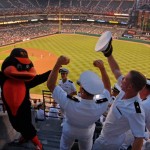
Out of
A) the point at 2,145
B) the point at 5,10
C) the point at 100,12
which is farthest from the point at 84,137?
the point at 100,12

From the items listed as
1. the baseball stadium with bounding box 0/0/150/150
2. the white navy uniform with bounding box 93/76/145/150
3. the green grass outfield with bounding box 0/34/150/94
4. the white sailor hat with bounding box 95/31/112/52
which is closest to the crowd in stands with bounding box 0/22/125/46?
the baseball stadium with bounding box 0/0/150/150

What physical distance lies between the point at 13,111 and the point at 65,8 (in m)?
68.8

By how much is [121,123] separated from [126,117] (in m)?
0.20

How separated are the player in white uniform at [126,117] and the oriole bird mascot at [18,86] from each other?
1.41 metres

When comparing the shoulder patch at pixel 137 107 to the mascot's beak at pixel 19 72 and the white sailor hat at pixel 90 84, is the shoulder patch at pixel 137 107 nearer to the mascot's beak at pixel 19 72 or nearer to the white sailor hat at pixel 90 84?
the white sailor hat at pixel 90 84

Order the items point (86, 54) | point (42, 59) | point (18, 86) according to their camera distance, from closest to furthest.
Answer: point (18, 86)
point (42, 59)
point (86, 54)

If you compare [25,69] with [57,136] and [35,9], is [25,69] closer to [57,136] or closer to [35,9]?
[57,136]

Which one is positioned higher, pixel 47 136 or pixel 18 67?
pixel 18 67

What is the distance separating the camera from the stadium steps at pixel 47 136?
198 inches

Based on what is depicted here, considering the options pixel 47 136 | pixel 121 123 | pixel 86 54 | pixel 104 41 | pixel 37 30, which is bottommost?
pixel 86 54

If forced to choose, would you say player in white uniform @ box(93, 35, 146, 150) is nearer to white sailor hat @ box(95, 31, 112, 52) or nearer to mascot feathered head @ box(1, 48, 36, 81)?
white sailor hat @ box(95, 31, 112, 52)

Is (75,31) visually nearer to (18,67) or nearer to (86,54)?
(86,54)

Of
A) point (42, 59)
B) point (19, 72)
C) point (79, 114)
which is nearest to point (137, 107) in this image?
point (79, 114)

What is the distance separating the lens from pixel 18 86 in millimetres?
4203
